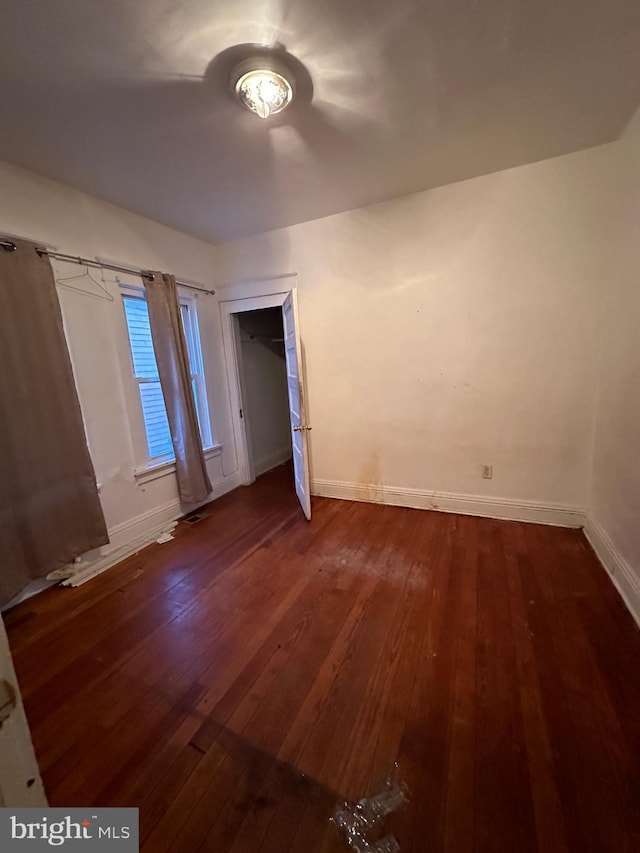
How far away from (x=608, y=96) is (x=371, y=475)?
2.84 m

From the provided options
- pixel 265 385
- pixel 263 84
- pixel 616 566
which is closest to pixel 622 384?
pixel 616 566

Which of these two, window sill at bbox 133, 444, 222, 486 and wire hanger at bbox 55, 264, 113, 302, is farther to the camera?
window sill at bbox 133, 444, 222, 486

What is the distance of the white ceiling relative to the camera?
1.22m

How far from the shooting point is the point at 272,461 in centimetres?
452

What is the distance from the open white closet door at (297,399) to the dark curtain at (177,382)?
36.4 inches

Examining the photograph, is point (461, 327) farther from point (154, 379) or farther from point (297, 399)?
point (154, 379)

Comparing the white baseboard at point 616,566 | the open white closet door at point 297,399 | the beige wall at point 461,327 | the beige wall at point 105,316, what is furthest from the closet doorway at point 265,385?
the white baseboard at point 616,566

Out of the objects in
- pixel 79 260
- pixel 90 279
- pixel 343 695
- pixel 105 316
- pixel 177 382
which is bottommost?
pixel 343 695

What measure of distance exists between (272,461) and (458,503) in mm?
2517

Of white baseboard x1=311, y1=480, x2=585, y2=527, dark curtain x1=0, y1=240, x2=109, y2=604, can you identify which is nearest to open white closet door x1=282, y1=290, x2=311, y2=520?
white baseboard x1=311, y1=480, x2=585, y2=527

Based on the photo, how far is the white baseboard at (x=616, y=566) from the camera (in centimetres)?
169

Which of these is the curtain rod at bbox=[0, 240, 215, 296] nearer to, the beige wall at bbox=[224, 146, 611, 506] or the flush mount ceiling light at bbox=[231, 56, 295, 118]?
the beige wall at bbox=[224, 146, 611, 506]

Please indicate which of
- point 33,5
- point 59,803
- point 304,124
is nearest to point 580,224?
point 304,124

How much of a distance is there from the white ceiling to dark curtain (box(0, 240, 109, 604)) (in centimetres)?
77
